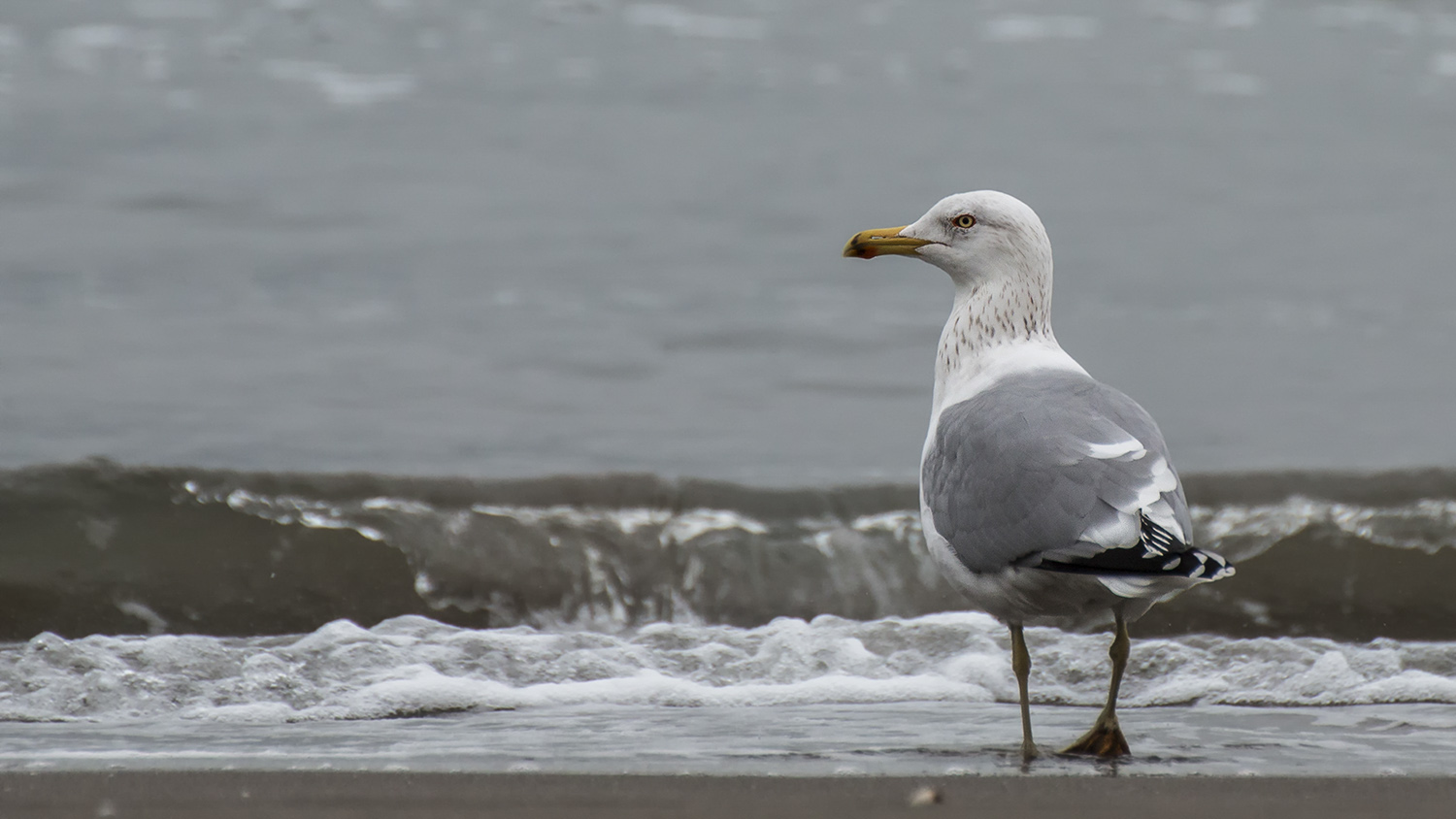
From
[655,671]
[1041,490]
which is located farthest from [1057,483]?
[655,671]

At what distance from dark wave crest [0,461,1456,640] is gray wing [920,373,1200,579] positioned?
2.68 metres

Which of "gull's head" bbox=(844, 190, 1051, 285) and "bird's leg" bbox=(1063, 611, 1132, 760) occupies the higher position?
"gull's head" bbox=(844, 190, 1051, 285)

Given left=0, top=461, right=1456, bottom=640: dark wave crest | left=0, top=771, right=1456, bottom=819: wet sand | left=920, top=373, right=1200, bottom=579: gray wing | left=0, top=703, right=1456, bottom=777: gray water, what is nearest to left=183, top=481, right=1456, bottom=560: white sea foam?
left=0, top=461, right=1456, bottom=640: dark wave crest

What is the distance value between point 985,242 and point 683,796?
7.66 ft

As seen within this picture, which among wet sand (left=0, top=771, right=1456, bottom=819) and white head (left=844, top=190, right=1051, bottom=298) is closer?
wet sand (left=0, top=771, right=1456, bottom=819)

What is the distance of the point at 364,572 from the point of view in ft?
23.0

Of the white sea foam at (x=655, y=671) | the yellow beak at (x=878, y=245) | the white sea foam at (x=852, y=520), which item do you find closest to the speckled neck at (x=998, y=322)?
A: the yellow beak at (x=878, y=245)

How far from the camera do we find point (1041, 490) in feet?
12.9

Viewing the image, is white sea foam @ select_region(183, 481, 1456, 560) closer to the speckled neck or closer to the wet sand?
the speckled neck

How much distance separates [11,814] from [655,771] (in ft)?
4.38

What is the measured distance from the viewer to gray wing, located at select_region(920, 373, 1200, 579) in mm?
3715

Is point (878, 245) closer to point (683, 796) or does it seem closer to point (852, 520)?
point (683, 796)

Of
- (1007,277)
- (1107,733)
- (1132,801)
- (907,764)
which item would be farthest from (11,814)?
(1007,277)

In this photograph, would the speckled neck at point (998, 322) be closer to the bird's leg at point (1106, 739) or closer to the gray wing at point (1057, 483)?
the gray wing at point (1057, 483)
